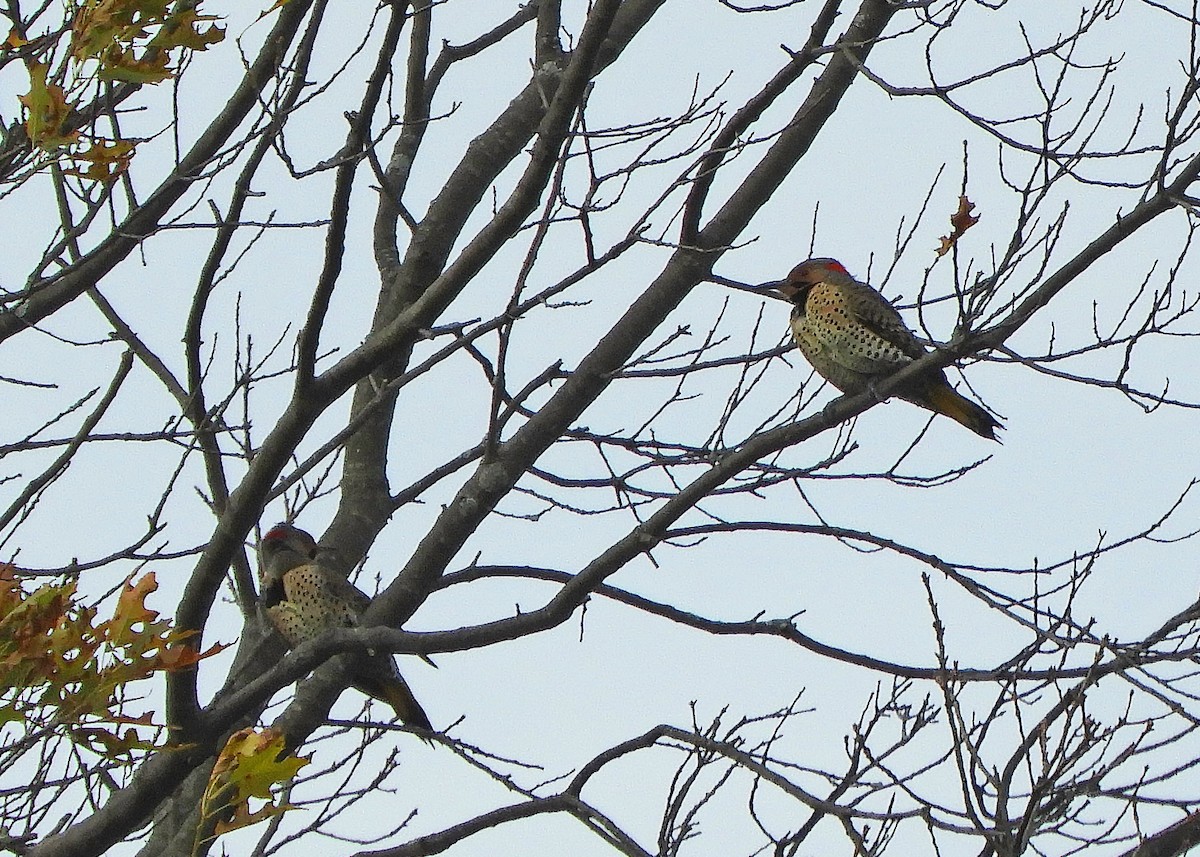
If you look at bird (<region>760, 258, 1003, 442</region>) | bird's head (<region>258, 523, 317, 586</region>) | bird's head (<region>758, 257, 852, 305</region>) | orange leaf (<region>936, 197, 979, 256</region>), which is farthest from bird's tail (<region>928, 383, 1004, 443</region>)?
bird's head (<region>258, 523, 317, 586</region>)

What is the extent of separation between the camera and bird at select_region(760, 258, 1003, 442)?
5457 millimetres

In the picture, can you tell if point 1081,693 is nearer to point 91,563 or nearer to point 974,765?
point 974,765

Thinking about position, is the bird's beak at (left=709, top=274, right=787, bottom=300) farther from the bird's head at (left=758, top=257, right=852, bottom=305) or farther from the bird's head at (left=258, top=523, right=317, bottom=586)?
the bird's head at (left=258, top=523, right=317, bottom=586)

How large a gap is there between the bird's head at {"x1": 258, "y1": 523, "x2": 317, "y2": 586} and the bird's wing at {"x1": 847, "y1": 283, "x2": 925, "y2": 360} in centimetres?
240

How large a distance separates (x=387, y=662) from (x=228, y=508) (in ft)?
7.86

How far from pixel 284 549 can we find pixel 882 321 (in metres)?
2.69

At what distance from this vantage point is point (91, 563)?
11.9 ft

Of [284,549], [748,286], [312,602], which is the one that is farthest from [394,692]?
[748,286]

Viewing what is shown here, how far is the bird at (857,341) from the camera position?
546 cm

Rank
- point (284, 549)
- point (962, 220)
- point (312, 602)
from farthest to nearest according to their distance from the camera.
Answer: point (284, 549) < point (312, 602) < point (962, 220)

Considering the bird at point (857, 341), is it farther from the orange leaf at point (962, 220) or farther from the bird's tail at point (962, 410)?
the orange leaf at point (962, 220)

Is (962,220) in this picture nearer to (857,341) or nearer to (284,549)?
(857,341)

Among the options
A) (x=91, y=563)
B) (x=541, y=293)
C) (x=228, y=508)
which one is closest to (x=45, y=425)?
(x=91, y=563)

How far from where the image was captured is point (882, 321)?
5.90 meters
